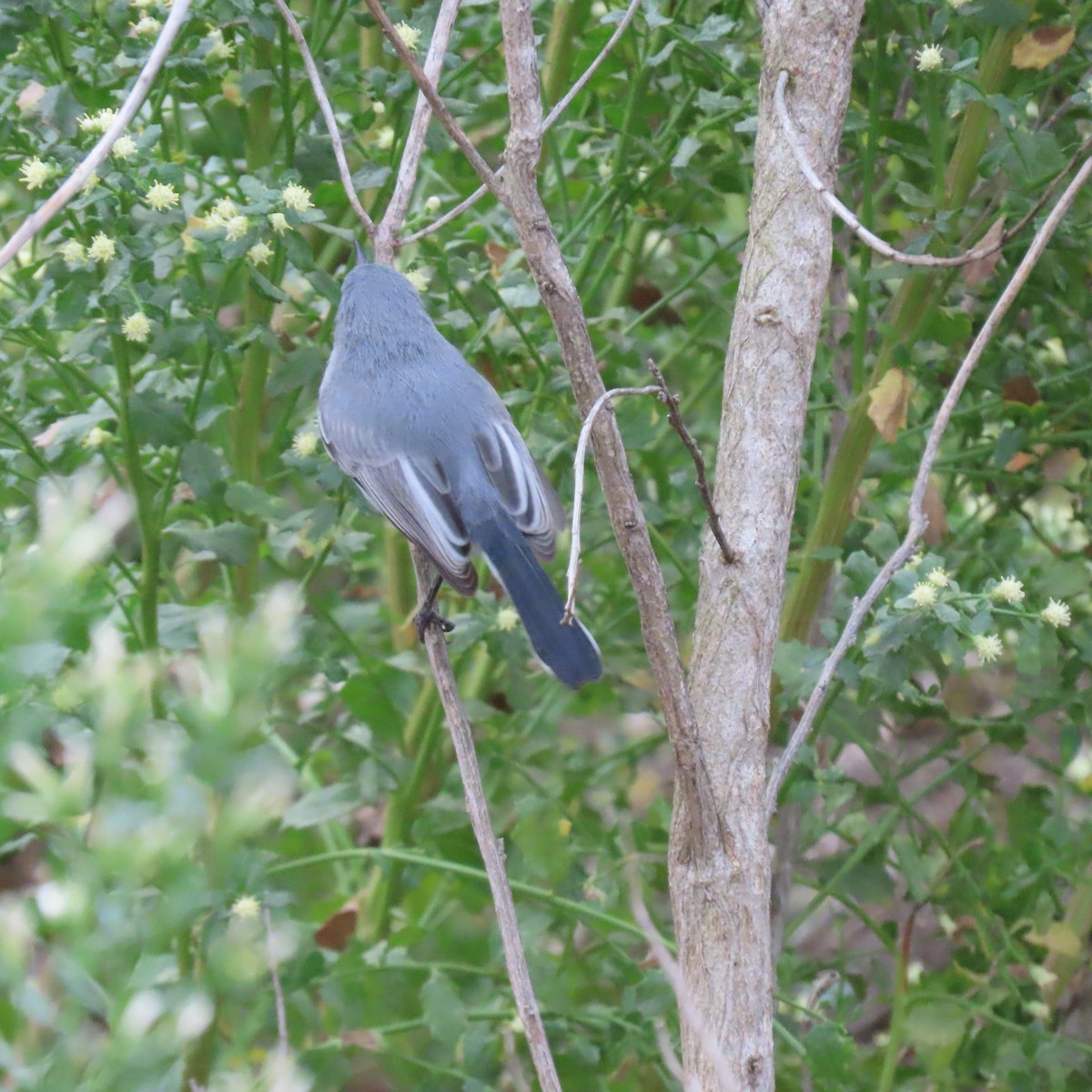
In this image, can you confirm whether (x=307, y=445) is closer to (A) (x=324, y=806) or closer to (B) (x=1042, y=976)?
(A) (x=324, y=806)

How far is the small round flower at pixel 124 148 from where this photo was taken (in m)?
2.09

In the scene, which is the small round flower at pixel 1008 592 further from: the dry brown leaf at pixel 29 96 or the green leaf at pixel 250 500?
the dry brown leaf at pixel 29 96

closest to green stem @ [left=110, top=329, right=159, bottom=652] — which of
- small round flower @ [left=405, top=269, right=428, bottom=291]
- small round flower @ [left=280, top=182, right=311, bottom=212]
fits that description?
small round flower @ [left=280, top=182, right=311, bottom=212]

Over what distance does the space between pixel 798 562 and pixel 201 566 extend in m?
1.52

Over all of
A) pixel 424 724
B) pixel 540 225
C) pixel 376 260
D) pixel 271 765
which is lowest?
pixel 424 724

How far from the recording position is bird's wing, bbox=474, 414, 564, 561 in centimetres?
246

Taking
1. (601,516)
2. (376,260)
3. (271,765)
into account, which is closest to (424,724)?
(601,516)

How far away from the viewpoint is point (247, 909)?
2303 millimetres

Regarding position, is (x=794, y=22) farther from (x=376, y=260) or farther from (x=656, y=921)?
(x=656, y=921)

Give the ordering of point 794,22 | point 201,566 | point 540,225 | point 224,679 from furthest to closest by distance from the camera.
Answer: point 201,566 → point 794,22 → point 540,225 → point 224,679

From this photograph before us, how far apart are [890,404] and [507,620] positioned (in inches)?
31.5

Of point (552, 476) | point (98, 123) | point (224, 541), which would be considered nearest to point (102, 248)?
point (98, 123)

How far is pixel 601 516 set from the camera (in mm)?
2857

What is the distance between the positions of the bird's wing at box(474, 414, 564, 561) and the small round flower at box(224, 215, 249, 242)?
0.56 m
